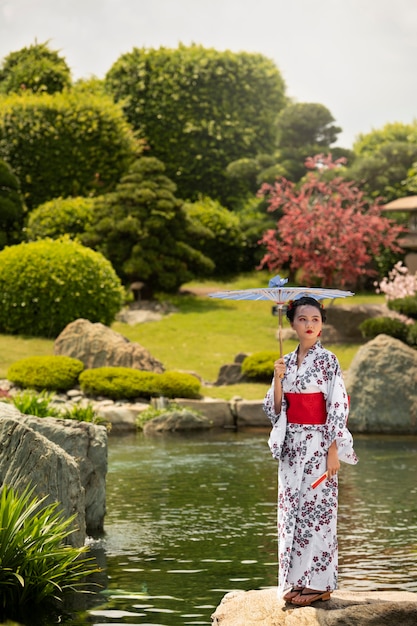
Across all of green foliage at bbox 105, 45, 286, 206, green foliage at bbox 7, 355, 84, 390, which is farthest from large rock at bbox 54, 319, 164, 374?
green foliage at bbox 105, 45, 286, 206

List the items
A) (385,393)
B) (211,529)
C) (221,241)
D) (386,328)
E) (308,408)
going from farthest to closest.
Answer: (221,241) < (386,328) < (385,393) < (211,529) < (308,408)

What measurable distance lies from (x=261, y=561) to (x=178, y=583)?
982 mm

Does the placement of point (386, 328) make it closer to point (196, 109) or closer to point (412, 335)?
point (412, 335)

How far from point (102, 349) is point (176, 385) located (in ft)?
7.68

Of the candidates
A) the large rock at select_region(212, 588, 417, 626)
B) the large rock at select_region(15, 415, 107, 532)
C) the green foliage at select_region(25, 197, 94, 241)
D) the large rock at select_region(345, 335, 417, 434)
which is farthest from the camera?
the green foliage at select_region(25, 197, 94, 241)

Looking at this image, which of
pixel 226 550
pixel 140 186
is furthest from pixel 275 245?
pixel 226 550

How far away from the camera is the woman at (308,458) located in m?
6.29

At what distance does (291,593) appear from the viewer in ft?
20.5

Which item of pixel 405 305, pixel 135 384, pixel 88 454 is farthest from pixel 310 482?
pixel 405 305

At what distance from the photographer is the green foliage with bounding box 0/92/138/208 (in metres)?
33.5

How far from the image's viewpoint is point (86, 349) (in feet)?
70.3

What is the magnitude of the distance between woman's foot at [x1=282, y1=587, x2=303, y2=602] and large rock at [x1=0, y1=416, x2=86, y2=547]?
2220mm

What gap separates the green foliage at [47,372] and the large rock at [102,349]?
77 centimetres

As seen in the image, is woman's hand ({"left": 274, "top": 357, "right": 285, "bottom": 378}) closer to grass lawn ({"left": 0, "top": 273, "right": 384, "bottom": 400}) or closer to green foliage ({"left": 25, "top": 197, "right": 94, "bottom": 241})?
grass lawn ({"left": 0, "top": 273, "right": 384, "bottom": 400})
